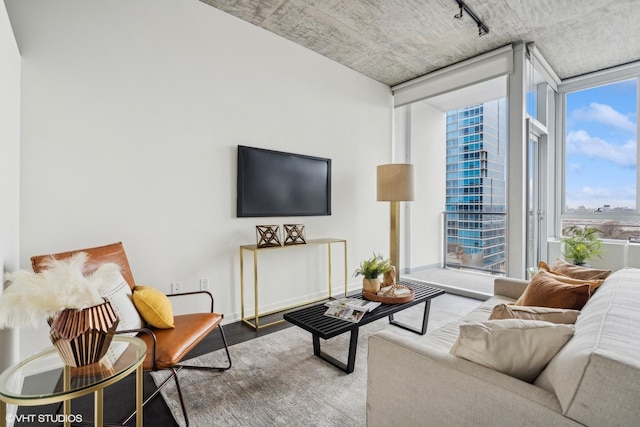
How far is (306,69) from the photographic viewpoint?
360 cm

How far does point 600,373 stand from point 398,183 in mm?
2986

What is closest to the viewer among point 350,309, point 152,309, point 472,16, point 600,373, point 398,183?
point 600,373

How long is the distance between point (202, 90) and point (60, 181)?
133 cm

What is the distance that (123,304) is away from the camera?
67.4 inches

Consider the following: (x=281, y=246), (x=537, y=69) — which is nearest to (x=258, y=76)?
(x=281, y=246)

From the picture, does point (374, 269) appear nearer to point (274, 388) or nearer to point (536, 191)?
point (274, 388)

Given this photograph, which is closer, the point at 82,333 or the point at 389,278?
the point at 82,333

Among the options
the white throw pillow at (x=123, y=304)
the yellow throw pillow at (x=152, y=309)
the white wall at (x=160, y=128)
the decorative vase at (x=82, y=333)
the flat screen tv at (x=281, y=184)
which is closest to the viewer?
the decorative vase at (x=82, y=333)

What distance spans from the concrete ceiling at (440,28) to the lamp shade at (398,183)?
1.39 meters

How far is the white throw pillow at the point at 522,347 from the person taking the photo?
101 centimetres

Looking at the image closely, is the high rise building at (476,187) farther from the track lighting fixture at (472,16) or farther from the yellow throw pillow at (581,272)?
the yellow throw pillow at (581,272)

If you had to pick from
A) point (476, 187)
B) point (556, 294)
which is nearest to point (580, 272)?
point (556, 294)

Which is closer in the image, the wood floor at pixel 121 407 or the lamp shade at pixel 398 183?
the wood floor at pixel 121 407

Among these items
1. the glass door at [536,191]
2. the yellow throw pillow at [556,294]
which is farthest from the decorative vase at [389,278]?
the glass door at [536,191]
